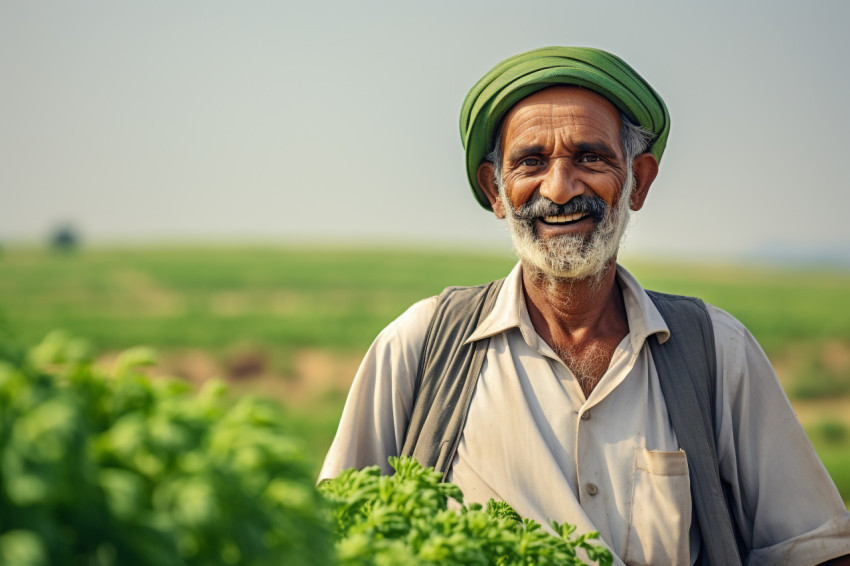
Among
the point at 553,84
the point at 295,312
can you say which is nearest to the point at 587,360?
the point at 553,84

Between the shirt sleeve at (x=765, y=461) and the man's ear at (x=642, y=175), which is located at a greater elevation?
the man's ear at (x=642, y=175)

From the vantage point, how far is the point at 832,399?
2717cm

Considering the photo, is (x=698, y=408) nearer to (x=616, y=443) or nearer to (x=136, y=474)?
(x=616, y=443)

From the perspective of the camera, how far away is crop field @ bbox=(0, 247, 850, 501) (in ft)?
91.0

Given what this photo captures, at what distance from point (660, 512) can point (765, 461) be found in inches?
20.8

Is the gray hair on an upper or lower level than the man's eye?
upper

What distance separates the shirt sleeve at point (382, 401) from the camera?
3441mm

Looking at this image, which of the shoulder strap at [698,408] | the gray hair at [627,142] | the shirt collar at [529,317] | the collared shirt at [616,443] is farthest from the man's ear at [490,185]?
the shoulder strap at [698,408]

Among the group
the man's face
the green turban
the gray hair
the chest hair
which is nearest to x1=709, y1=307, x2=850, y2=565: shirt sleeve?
the chest hair

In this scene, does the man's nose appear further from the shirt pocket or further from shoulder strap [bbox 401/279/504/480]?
the shirt pocket

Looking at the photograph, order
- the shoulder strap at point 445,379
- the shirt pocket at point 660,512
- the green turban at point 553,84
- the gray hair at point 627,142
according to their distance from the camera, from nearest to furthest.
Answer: the shirt pocket at point 660,512, the shoulder strap at point 445,379, the green turban at point 553,84, the gray hair at point 627,142

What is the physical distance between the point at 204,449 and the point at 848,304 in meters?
44.9

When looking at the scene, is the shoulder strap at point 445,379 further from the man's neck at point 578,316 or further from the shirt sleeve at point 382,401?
the man's neck at point 578,316

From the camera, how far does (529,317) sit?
3.58 m
